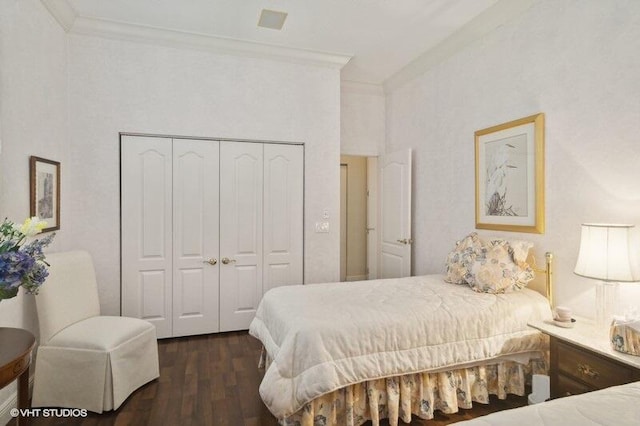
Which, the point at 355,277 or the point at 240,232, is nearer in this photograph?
the point at 240,232

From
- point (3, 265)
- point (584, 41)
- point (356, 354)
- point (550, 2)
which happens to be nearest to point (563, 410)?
point (356, 354)

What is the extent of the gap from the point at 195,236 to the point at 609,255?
3.32 metres

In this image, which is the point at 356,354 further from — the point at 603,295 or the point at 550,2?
the point at 550,2

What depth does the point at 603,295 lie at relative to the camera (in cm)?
208

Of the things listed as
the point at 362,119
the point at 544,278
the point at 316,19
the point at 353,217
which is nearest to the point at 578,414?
the point at 544,278

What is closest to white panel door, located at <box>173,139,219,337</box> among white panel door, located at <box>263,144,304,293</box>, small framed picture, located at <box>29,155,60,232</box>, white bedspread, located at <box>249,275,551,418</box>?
white panel door, located at <box>263,144,304,293</box>

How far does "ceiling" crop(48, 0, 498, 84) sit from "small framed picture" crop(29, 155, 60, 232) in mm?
1277

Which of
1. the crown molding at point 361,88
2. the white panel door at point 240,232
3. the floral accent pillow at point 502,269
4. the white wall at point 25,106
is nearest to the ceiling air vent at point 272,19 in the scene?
the white panel door at point 240,232

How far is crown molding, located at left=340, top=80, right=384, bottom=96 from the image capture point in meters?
4.64

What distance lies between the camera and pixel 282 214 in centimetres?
394

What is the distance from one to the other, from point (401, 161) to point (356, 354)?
2.75 meters

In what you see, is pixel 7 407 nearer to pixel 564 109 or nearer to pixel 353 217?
pixel 564 109

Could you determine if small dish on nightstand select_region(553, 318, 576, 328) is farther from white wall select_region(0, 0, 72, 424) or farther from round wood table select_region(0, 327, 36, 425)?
white wall select_region(0, 0, 72, 424)

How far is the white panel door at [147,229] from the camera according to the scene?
3.45 m
